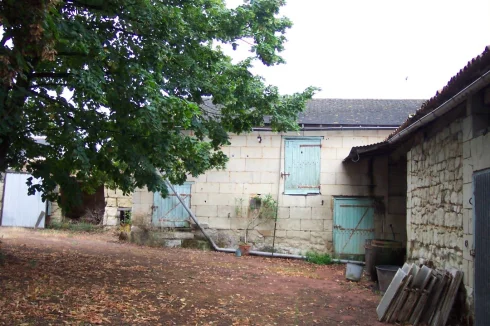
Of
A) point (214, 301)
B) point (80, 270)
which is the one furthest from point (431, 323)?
point (80, 270)

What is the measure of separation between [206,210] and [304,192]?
309cm

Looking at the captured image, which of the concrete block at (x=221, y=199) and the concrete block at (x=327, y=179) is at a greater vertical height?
the concrete block at (x=327, y=179)

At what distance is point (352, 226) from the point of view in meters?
12.4

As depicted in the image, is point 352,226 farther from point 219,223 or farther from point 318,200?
point 219,223

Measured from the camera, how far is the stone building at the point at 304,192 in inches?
487

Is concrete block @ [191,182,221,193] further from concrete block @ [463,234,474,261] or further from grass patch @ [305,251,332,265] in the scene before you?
concrete block @ [463,234,474,261]

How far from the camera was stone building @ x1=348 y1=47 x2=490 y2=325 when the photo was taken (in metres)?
4.62

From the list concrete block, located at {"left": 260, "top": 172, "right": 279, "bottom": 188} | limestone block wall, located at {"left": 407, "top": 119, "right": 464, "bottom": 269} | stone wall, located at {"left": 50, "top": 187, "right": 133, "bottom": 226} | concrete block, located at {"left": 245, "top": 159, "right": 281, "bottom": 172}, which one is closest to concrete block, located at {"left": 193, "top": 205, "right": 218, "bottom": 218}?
concrete block, located at {"left": 245, "top": 159, "right": 281, "bottom": 172}

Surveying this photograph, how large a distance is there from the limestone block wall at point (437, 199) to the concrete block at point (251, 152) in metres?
5.86

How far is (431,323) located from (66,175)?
20.4 ft

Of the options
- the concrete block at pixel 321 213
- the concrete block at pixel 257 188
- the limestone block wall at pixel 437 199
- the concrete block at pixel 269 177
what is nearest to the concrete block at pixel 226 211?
the concrete block at pixel 257 188

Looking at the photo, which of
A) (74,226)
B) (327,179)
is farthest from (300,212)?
(74,226)

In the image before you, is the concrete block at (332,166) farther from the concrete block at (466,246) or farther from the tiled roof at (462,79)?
the concrete block at (466,246)

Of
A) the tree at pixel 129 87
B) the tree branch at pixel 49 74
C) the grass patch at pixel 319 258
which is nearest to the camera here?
the tree at pixel 129 87
